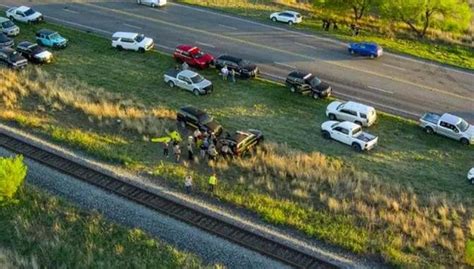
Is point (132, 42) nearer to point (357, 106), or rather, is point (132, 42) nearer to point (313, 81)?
point (313, 81)

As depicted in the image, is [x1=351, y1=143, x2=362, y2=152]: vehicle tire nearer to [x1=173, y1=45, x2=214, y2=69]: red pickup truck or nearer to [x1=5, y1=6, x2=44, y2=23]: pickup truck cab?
[x1=173, y1=45, x2=214, y2=69]: red pickup truck

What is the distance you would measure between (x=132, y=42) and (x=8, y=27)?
416 inches

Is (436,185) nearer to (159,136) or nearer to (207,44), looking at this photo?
(159,136)

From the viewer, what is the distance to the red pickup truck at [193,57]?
46.2m

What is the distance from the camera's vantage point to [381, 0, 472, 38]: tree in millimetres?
53281

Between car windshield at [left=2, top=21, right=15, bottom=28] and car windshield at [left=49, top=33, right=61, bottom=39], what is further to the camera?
car windshield at [left=2, top=21, right=15, bottom=28]

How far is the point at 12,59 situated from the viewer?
44.9 metres

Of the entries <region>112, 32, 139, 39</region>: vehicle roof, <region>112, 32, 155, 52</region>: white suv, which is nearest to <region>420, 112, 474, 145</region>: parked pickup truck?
<region>112, 32, 155, 52</region>: white suv

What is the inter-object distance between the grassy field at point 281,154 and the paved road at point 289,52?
3263 millimetres

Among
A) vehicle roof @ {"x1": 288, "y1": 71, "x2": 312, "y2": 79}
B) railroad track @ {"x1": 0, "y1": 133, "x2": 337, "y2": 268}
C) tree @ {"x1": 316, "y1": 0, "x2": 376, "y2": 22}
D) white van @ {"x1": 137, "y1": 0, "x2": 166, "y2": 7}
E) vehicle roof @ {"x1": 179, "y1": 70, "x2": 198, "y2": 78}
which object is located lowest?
railroad track @ {"x1": 0, "y1": 133, "x2": 337, "y2": 268}

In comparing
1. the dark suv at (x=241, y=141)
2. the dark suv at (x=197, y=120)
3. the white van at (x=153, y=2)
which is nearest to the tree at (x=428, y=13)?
the white van at (x=153, y=2)

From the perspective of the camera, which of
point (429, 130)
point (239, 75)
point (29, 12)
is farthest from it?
point (29, 12)

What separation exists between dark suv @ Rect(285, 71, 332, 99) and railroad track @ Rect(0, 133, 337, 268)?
16873 mm

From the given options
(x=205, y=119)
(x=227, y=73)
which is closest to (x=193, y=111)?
(x=205, y=119)
